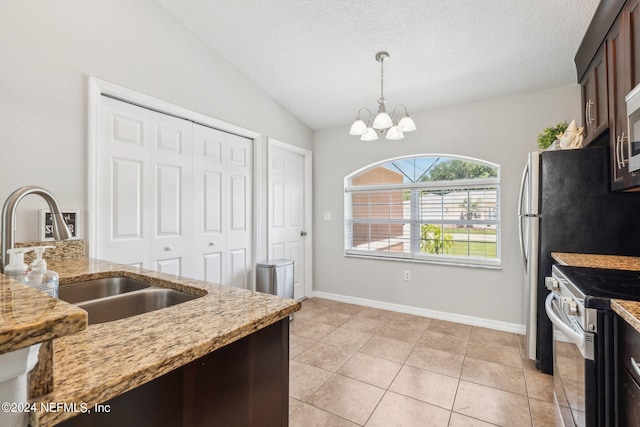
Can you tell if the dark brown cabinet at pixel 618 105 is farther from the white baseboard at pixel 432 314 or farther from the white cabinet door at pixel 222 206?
the white cabinet door at pixel 222 206

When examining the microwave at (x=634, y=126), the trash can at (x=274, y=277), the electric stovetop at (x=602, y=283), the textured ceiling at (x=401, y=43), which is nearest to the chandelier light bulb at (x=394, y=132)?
the textured ceiling at (x=401, y=43)

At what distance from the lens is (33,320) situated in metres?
0.44

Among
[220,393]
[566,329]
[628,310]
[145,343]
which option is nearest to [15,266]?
[145,343]

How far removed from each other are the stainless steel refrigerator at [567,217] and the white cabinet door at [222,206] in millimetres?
2624

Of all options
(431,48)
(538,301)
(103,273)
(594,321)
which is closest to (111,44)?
(103,273)

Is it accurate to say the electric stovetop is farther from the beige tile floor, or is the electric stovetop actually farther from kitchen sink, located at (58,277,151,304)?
kitchen sink, located at (58,277,151,304)

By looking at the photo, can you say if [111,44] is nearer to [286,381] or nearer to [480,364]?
[286,381]

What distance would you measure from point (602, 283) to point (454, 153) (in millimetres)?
2205

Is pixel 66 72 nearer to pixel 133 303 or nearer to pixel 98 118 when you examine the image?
pixel 98 118

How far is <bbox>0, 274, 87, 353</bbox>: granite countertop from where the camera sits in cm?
41

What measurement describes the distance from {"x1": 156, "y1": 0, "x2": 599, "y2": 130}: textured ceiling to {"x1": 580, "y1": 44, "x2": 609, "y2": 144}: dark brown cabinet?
0.88ft

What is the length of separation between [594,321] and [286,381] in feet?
3.74

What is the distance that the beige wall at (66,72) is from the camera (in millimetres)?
1734

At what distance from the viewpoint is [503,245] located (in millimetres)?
3037
